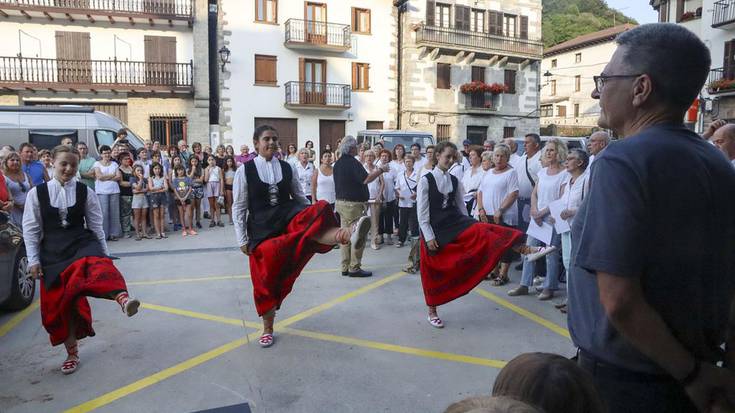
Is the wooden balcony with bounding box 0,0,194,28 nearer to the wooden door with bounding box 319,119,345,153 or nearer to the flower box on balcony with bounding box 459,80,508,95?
the wooden door with bounding box 319,119,345,153

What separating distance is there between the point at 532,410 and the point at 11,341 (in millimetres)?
5532

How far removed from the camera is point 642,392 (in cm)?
159

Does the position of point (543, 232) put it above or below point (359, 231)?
below

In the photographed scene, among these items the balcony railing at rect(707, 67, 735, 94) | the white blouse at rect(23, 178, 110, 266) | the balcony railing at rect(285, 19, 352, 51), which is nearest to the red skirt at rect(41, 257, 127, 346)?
the white blouse at rect(23, 178, 110, 266)

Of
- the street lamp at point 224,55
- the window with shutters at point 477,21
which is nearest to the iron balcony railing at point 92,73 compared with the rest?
the street lamp at point 224,55

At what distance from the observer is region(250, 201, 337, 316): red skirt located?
4766 mm

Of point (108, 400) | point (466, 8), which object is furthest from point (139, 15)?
point (108, 400)

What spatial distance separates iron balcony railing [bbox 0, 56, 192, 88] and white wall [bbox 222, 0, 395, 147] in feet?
7.59

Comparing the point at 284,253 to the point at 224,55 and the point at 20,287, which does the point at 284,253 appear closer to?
the point at 20,287

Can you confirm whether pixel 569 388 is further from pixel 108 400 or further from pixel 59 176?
pixel 59 176

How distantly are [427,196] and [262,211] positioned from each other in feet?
5.62

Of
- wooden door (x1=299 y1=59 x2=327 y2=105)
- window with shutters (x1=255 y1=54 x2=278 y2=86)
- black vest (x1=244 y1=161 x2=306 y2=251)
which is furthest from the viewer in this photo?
wooden door (x1=299 y1=59 x2=327 y2=105)

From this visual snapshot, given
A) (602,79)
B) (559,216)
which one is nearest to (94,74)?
(559,216)

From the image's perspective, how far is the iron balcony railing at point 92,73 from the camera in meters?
21.5
